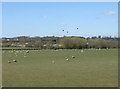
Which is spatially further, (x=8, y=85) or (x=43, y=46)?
(x=43, y=46)

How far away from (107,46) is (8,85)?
5763 centimetres

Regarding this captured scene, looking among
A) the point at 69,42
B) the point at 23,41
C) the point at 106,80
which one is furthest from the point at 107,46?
the point at 106,80

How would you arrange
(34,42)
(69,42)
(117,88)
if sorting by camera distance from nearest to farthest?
(117,88) < (69,42) < (34,42)

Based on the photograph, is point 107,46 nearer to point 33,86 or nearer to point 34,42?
point 34,42

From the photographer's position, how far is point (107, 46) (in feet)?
215

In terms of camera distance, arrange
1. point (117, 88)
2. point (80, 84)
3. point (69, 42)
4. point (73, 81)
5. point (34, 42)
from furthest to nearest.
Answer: point (34, 42) → point (69, 42) → point (73, 81) → point (80, 84) → point (117, 88)

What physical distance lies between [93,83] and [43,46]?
183ft

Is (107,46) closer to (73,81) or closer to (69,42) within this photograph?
(69,42)

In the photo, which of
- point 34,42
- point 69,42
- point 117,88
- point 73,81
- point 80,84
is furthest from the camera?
point 34,42

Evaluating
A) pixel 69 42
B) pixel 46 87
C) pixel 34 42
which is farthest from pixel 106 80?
pixel 34 42

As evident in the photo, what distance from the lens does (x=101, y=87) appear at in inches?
344

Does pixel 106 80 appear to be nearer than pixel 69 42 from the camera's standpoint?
Yes

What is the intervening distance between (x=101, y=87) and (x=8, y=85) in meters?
3.05

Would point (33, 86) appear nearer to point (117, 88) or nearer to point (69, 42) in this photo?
point (117, 88)
